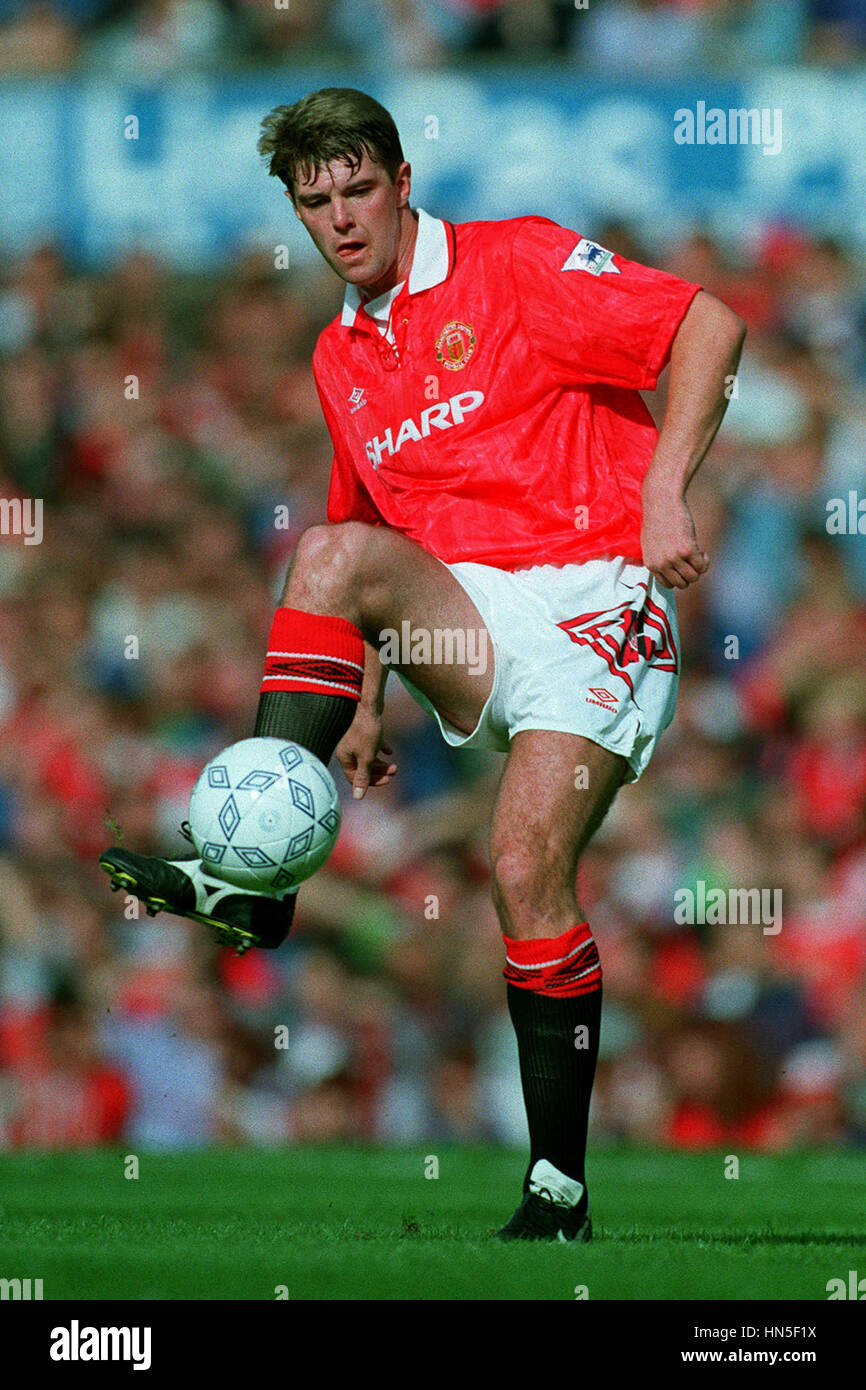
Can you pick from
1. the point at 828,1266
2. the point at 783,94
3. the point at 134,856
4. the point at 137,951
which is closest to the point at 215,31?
the point at 783,94

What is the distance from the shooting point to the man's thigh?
4.15m

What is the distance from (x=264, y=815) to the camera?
3.98 m

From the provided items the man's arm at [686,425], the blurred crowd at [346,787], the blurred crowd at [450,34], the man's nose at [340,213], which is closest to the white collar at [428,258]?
the man's nose at [340,213]

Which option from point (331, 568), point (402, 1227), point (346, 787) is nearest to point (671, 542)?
→ point (331, 568)

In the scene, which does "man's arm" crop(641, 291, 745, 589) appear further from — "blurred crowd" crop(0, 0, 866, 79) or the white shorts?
"blurred crowd" crop(0, 0, 866, 79)

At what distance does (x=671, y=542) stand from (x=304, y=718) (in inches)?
34.3

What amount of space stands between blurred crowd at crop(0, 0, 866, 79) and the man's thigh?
273 inches

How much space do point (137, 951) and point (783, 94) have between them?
557 centimetres

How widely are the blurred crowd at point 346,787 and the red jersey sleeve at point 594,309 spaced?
4.13m

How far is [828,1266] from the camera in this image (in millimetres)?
3719

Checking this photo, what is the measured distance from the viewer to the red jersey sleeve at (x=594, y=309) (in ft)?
14.2

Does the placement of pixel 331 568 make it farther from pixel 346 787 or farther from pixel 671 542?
pixel 346 787

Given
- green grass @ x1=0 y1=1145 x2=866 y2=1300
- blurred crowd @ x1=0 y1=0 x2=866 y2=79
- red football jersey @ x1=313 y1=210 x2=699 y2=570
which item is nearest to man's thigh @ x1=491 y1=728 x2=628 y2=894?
red football jersey @ x1=313 y1=210 x2=699 y2=570

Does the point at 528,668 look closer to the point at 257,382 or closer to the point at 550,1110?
the point at 550,1110
